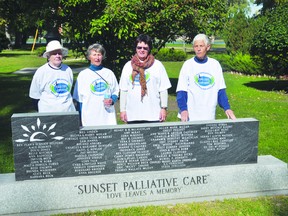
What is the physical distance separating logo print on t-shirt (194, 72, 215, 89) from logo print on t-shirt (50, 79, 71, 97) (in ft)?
5.31

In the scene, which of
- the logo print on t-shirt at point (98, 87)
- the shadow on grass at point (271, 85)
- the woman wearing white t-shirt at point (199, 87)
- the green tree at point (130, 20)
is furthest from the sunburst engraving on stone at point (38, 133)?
the shadow on grass at point (271, 85)

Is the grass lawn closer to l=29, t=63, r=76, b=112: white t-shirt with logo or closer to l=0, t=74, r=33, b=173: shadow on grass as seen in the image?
l=0, t=74, r=33, b=173: shadow on grass

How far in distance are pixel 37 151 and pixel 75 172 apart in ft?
1.62

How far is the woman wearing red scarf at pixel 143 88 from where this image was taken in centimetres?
475

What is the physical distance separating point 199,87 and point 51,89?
6.04 feet

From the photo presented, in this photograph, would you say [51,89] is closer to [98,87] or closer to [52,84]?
[52,84]

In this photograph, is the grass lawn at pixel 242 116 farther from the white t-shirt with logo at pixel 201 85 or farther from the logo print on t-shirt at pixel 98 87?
the logo print on t-shirt at pixel 98 87

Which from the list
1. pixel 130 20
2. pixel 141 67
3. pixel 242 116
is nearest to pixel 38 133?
pixel 141 67

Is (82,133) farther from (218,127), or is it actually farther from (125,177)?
(218,127)

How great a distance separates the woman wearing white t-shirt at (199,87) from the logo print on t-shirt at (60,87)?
4.67 ft

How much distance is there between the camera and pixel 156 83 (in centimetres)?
489

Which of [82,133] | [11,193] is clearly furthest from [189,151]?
[11,193]

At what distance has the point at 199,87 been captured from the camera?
484 cm

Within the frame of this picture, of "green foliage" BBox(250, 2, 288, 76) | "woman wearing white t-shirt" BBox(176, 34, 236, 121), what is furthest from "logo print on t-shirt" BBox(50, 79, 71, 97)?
"green foliage" BBox(250, 2, 288, 76)
